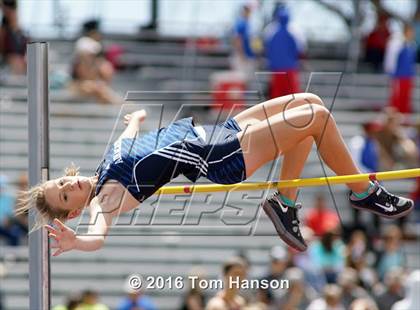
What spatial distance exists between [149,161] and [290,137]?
83 cm

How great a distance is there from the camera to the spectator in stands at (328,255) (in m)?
15.2

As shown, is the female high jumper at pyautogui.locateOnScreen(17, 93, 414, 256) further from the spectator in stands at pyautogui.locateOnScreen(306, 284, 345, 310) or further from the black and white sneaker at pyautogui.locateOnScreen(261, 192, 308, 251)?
the spectator in stands at pyautogui.locateOnScreen(306, 284, 345, 310)

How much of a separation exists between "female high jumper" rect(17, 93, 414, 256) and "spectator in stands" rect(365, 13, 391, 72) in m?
8.84

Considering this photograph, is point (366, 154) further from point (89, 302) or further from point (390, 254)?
point (89, 302)

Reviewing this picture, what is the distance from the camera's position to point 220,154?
9.97 m

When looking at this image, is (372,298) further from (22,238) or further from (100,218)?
(100,218)

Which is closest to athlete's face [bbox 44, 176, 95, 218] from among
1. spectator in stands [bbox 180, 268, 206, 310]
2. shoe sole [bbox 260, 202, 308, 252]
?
shoe sole [bbox 260, 202, 308, 252]

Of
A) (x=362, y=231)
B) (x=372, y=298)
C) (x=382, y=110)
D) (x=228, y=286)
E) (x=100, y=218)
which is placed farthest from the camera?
(x=382, y=110)

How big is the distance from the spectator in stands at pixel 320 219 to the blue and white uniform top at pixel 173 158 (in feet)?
18.5

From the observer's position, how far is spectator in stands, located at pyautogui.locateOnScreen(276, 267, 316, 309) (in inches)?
561

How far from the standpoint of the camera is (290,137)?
32.7 feet

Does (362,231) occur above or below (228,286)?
below

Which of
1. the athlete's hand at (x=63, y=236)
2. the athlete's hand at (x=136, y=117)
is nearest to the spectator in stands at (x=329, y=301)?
the athlete's hand at (x=136, y=117)

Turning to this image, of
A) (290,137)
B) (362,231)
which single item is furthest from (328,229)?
(290,137)
